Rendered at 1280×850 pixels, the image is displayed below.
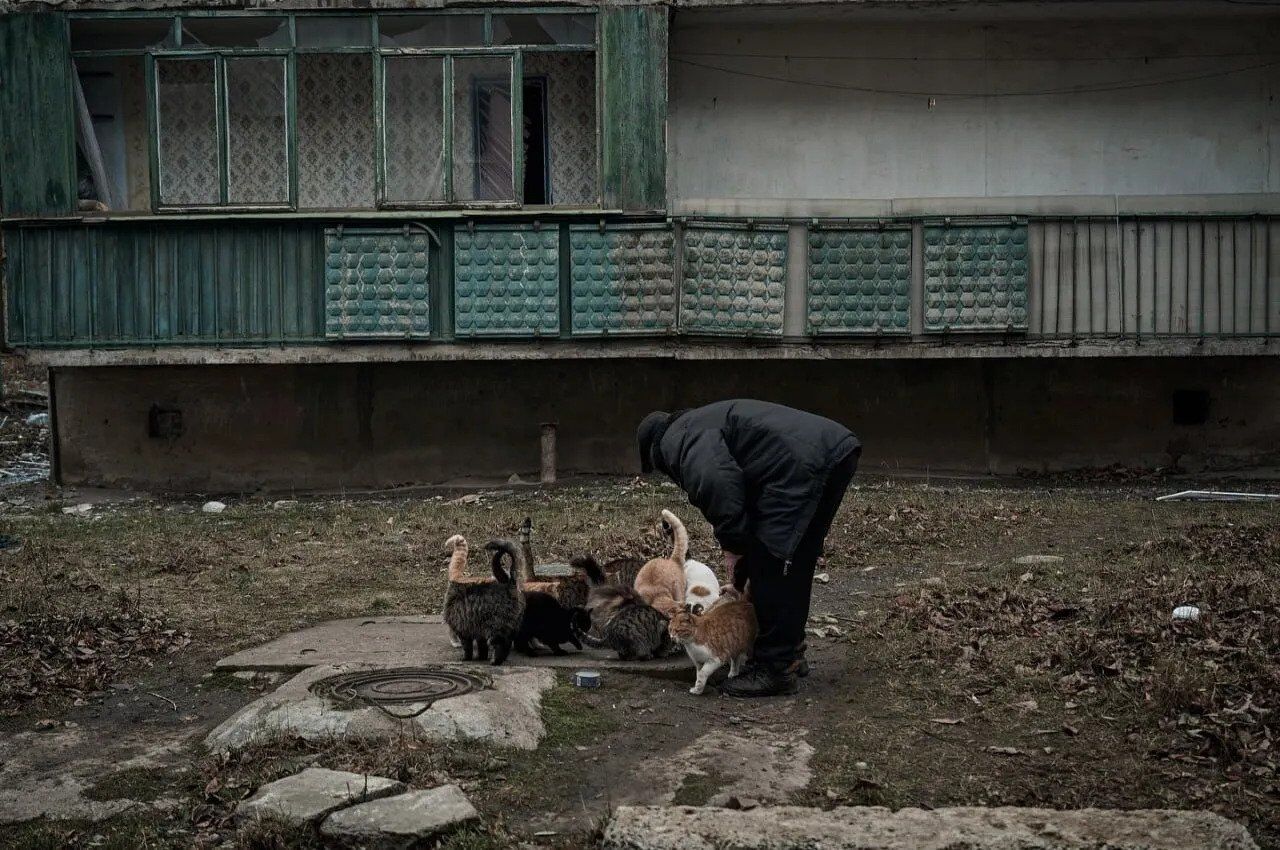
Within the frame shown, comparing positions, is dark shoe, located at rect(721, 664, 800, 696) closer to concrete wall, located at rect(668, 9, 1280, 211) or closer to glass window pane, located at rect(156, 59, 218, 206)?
concrete wall, located at rect(668, 9, 1280, 211)

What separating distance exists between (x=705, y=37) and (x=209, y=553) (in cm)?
784

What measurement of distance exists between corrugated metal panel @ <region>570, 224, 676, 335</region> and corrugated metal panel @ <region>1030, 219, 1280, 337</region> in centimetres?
386

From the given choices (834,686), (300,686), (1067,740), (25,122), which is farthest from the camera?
(25,122)

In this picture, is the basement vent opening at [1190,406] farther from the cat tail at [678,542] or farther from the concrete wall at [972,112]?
the cat tail at [678,542]

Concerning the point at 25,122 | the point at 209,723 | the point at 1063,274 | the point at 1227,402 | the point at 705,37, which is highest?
the point at 705,37

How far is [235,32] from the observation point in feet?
51.3

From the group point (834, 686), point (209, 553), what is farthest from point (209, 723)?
point (209, 553)

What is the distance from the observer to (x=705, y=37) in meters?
16.4

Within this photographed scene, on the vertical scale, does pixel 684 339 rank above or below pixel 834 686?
above

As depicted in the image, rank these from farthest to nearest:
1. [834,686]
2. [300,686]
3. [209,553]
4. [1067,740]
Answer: [209,553]
[834,686]
[300,686]
[1067,740]

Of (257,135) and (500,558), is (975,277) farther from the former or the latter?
(500,558)

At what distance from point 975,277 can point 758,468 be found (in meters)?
8.93

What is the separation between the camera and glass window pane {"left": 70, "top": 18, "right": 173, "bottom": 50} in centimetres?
1547

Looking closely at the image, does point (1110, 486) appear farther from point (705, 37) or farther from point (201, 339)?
point (201, 339)
